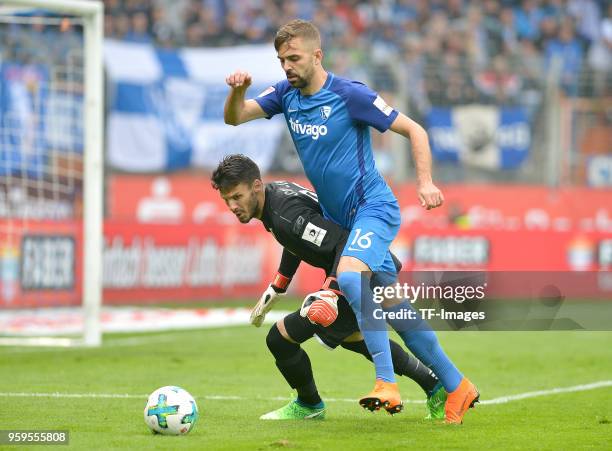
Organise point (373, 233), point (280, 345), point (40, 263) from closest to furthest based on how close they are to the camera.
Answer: point (373, 233) → point (280, 345) → point (40, 263)

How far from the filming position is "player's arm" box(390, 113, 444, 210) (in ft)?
20.8

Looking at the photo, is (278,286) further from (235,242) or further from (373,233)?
(235,242)

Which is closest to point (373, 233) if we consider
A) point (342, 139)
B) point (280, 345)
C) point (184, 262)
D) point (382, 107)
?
point (342, 139)

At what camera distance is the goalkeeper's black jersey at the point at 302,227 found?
6.90 m

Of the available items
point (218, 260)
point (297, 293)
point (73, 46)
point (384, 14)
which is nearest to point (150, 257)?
point (218, 260)

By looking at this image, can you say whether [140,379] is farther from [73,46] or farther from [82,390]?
[73,46]

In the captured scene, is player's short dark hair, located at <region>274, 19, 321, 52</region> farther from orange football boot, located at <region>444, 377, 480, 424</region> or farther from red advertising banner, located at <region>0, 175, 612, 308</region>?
red advertising banner, located at <region>0, 175, 612, 308</region>

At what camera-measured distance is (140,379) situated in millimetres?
9656

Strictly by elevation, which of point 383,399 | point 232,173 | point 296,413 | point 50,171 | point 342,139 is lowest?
point 296,413

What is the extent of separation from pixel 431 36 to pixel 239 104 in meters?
18.8

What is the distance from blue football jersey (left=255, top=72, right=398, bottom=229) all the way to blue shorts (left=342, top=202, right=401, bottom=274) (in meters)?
0.07

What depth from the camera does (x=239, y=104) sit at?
6.98m

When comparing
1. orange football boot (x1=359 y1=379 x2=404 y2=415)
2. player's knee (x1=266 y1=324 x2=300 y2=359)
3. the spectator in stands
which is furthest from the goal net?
the spectator in stands

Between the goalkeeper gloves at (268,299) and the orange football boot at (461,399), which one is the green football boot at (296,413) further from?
the orange football boot at (461,399)
